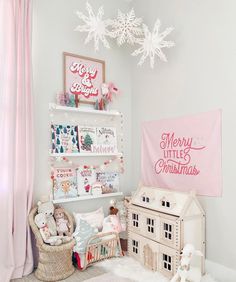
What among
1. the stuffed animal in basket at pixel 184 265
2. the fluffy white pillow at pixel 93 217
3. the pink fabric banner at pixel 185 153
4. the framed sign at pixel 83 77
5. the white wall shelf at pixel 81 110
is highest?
the framed sign at pixel 83 77

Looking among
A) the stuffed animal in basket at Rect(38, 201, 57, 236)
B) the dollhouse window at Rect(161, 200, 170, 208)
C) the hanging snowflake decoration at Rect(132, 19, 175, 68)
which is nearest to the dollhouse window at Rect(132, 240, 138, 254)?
the dollhouse window at Rect(161, 200, 170, 208)

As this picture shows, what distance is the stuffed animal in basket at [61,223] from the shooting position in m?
2.22

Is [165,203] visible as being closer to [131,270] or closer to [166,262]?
[166,262]

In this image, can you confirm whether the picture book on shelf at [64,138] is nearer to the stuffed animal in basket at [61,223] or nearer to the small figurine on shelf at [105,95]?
the small figurine on shelf at [105,95]

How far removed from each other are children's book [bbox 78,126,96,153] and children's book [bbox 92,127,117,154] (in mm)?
43

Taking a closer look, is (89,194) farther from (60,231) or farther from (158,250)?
(158,250)

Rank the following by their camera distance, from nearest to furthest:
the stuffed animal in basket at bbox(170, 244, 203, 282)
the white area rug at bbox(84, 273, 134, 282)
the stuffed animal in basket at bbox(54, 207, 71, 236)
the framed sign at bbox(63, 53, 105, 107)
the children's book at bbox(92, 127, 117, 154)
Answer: the stuffed animal in basket at bbox(170, 244, 203, 282)
the white area rug at bbox(84, 273, 134, 282)
the stuffed animal in basket at bbox(54, 207, 71, 236)
the framed sign at bbox(63, 53, 105, 107)
the children's book at bbox(92, 127, 117, 154)

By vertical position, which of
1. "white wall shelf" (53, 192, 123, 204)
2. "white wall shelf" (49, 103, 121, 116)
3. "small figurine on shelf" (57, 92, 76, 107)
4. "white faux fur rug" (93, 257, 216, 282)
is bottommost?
"white faux fur rug" (93, 257, 216, 282)

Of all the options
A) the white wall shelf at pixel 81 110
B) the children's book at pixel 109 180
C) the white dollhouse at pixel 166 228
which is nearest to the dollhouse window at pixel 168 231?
the white dollhouse at pixel 166 228

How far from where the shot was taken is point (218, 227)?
2012 mm

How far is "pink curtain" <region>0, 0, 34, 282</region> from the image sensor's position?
202 cm

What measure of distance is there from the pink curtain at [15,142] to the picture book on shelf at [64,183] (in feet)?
0.91

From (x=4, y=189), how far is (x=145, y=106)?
1.55 metres

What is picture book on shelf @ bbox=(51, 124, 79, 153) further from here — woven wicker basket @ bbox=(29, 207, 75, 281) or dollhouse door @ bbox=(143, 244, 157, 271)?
dollhouse door @ bbox=(143, 244, 157, 271)
